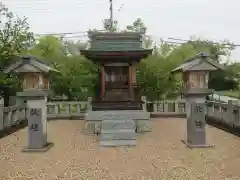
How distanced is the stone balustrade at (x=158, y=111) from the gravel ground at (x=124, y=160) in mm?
1823

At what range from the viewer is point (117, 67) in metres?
19.0

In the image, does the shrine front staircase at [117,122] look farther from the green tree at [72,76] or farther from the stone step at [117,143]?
the green tree at [72,76]

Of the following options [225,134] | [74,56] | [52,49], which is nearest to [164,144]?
[225,134]

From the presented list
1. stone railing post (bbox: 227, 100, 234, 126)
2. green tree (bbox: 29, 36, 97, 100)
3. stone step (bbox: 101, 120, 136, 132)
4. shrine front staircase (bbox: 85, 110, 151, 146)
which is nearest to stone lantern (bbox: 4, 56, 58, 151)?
shrine front staircase (bbox: 85, 110, 151, 146)

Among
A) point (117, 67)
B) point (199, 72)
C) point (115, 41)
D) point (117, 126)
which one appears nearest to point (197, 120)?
point (199, 72)

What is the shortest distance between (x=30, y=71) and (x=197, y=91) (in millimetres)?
6359

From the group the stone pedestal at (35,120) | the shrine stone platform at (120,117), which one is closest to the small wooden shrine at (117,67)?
the shrine stone platform at (120,117)

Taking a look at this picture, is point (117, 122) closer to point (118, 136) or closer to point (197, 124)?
point (118, 136)

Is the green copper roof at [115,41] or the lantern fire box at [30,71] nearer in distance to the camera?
the lantern fire box at [30,71]

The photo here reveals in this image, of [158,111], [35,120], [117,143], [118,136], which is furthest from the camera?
[158,111]

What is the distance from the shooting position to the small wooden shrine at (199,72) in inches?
503

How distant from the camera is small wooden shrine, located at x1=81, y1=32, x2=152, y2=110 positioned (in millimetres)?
17859

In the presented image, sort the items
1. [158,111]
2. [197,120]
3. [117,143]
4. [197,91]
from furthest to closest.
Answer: [158,111] < [117,143] < [197,120] < [197,91]

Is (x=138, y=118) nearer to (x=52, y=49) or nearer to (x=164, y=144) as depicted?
(x=164, y=144)
